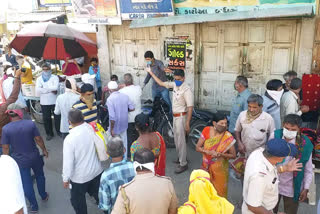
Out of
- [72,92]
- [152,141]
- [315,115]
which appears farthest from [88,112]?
[315,115]

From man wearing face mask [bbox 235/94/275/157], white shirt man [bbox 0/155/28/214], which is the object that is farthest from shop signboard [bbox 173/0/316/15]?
white shirt man [bbox 0/155/28/214]

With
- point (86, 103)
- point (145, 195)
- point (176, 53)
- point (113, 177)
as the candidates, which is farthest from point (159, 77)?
point (145, 195)

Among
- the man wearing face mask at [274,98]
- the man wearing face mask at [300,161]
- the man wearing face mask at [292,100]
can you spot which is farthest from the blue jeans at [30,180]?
the man wearing face mask at [292,100]

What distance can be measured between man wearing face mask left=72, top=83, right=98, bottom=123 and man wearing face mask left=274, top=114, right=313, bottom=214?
2998mm

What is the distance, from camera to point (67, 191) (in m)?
5.18

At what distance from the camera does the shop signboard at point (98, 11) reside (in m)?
8.17

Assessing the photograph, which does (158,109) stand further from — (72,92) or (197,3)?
(197,3)

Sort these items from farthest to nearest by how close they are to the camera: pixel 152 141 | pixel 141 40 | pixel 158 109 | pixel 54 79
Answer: pixel 141 40 → pixel 54 79 → pixel 158 109 → pixel 152 141

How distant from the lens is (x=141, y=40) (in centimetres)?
848

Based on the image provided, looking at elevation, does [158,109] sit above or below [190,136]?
above

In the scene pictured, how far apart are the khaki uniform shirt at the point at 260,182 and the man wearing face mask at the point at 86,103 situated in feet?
9.94

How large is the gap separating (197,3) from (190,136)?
121 inches

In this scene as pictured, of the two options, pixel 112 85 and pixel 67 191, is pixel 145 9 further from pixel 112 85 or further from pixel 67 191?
pixel 67 191

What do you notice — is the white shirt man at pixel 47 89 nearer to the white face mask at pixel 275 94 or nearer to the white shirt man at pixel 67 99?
the white shirt man at pixel 67 99
